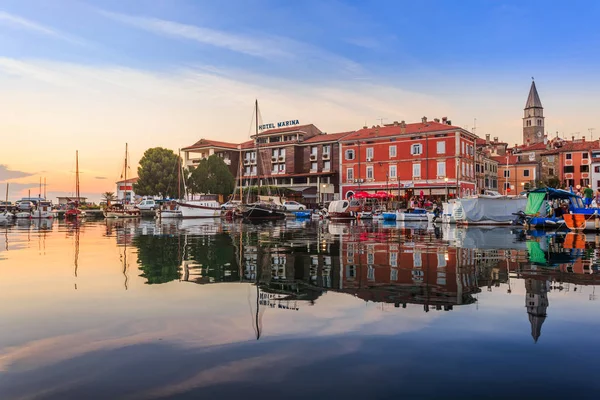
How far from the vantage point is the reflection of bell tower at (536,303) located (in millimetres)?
7680

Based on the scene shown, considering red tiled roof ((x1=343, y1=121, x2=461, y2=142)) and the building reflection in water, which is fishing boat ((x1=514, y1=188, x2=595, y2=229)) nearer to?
the building reflection in water

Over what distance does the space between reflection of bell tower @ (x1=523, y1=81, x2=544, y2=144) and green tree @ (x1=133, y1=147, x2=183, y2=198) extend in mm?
104110

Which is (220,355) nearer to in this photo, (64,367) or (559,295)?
(64,367)

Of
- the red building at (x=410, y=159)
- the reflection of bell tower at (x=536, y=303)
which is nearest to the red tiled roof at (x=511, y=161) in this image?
the red building at (x=410, y=159)

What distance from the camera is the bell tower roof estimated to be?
138 meters

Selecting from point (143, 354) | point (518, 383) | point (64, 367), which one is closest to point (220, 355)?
point (143, 354)

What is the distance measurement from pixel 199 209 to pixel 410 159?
106 feet

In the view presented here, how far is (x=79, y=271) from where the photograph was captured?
1412cm

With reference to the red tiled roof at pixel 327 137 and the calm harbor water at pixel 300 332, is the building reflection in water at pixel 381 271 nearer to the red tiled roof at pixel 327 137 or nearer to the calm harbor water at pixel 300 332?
the calm harbor water at pixel 300 332

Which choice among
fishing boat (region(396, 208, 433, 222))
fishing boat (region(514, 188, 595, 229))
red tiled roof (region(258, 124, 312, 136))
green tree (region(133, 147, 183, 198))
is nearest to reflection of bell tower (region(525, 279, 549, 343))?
fishing boat (region(514, 188, 595, 229))

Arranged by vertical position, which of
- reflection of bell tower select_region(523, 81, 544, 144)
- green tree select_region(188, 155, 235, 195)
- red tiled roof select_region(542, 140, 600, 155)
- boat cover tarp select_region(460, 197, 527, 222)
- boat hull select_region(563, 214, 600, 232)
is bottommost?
boat hull select_region(563, 214, 600, 232)

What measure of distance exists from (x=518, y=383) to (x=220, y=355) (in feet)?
11.9

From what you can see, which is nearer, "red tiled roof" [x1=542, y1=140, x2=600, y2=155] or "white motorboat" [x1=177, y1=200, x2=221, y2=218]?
"white motorboat" [x1=177, y1=200, x2=221, y2=218]

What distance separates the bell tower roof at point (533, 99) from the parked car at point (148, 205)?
369ft
